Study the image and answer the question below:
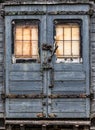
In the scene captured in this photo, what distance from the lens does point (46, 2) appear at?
25.7ft

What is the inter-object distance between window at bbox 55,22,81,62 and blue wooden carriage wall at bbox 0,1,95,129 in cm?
8

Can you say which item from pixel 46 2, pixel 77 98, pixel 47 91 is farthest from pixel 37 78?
pixel 46 2

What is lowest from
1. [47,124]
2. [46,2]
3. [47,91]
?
[47,124]

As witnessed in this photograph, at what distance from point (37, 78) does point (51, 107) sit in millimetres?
541

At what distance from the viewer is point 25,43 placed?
7.97 meters

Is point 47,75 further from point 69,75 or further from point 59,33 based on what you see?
point 59,33

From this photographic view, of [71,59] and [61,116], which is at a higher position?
[71,59]

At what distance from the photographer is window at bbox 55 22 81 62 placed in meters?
7.92

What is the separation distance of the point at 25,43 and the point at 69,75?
36.4 inches

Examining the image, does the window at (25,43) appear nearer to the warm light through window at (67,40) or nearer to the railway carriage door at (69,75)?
the railway carriage door at (69,75)

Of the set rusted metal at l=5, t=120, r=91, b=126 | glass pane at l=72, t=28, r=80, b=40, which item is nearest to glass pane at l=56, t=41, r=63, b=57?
glass pane at l=72, t=28, r=80, b=40

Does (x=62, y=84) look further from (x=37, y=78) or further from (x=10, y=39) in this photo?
(x=10, y=39)

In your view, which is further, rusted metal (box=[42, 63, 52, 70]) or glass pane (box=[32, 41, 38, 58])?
glass pane (box=[32, 41, 38, 58])

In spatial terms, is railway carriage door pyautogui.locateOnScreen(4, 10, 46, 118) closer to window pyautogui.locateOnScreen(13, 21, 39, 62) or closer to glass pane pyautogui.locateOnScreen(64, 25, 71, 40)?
window pyautogui.locateOnScreen(13, 21, 39, 62)
